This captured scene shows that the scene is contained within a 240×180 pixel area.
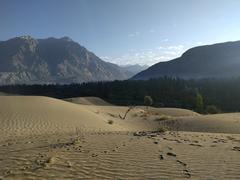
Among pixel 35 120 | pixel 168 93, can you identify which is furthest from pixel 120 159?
pixel 168 93

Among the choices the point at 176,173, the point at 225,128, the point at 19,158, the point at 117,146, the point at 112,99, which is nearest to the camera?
the point at 176,173

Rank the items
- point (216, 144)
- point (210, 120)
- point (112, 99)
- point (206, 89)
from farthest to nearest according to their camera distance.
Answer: point (206, 89) → point (112, 99) → point (210, 120) → point (216, 144)

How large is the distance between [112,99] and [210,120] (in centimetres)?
7299

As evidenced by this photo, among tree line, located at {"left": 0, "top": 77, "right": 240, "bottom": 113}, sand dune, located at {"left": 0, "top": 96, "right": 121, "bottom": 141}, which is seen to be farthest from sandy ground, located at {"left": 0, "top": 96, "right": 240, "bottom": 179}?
tree line, located at {"left": 0, "top": 77, "right": 240, "bottom": 113}

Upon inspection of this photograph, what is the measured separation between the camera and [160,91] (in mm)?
103438

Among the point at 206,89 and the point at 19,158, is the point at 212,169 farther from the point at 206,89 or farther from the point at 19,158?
the point at 206,89

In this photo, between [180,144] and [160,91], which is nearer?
[180,144]

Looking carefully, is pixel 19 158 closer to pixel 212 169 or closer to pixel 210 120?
pixel 212 169

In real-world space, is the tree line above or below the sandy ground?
above

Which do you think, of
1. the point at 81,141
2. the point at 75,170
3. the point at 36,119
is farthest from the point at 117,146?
the point at 36,119

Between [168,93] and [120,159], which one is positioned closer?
[120,159]

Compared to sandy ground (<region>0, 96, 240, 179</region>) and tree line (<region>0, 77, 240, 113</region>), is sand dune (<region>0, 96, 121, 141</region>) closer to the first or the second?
sandy ground (<region>0, 96, 240, 179</region>)

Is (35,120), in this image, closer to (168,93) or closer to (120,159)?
(120,159)

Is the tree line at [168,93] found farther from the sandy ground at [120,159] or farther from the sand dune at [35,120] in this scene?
the sandy ground at [120,159]
